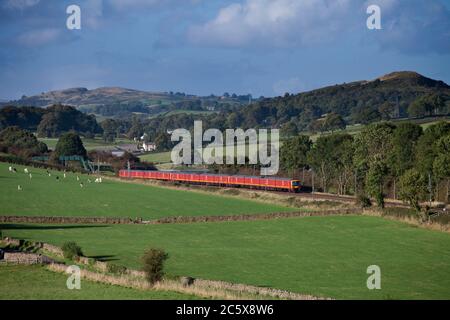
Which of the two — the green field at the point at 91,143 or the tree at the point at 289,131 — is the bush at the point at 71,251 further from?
the tree at the point at 289,131

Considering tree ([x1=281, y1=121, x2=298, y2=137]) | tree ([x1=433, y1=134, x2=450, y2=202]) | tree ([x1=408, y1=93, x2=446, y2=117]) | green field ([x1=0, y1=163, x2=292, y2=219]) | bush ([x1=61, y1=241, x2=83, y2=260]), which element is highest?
tree ([x1=408, y1=93, x2=446, y2=117])

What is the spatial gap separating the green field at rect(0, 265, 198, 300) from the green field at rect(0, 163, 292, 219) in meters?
27.2

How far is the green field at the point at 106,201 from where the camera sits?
63750 millimetres

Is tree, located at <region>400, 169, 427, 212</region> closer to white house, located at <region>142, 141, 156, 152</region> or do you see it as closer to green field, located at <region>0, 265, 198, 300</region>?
green field, located at <region>0, 265, 198, 300</region>

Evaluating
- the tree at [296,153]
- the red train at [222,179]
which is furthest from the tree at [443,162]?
the tree at [296,153]

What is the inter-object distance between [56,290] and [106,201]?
42.4 meters

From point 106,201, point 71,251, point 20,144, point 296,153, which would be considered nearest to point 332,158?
point 296,153

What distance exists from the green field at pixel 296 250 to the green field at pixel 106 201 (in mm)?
7798

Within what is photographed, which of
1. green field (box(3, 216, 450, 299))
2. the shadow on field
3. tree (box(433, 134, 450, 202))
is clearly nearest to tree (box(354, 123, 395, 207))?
tree (box(433, 134, 450, 202))

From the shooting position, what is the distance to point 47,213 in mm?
61156

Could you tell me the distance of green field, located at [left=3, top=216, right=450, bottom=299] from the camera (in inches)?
1367

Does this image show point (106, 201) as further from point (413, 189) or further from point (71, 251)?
point (71, 251)

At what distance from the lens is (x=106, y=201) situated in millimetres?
72062
